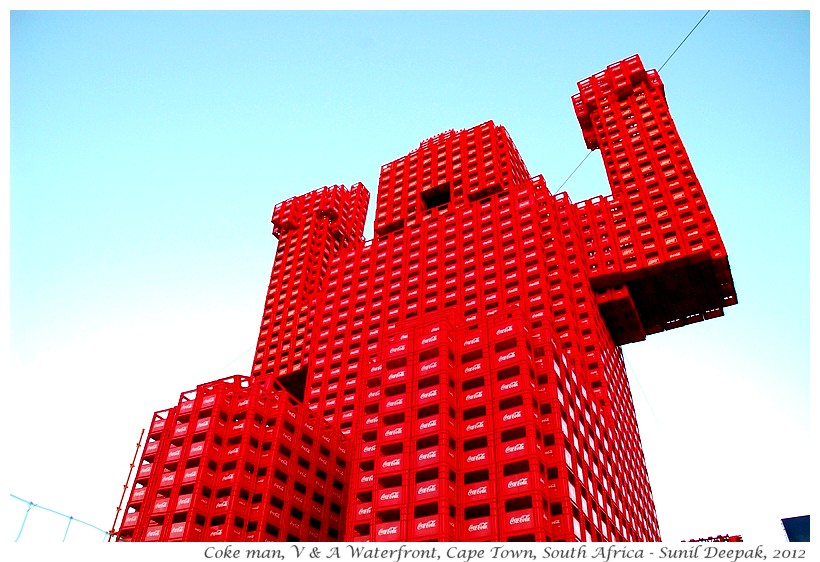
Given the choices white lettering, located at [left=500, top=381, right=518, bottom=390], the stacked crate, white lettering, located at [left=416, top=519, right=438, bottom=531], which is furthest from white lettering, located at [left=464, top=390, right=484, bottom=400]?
the stacked crate

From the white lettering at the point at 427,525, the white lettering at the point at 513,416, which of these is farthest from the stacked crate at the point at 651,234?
the white lettering at the point at 427,525

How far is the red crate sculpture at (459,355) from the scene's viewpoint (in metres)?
63.5

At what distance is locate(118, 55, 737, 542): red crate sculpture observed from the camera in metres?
63.5

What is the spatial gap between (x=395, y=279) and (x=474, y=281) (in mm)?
16799

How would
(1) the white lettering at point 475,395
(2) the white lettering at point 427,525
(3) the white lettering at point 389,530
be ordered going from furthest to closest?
(1) the white lettering at point 475,395
(3) the white lettering at point 389,530
(2) the white lettering at point 427,525

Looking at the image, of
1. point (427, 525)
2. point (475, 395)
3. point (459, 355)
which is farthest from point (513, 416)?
point (427, 525)

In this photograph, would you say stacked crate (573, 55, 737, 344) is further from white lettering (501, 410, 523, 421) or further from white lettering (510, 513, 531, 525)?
white lettering (510, 513, 531, 525)

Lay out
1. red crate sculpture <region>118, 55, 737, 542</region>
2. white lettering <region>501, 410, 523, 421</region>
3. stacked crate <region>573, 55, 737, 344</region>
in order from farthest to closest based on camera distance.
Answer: stacked crate <region>573, 55, 737, 344</region> < white lettering <region>501, 410, 523, 421</region> < red crate sculpture <region>118, 55, 737, 542</region>

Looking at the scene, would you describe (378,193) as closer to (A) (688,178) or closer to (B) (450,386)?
(A) (688,178)

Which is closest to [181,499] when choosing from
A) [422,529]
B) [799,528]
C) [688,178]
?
[422,529]

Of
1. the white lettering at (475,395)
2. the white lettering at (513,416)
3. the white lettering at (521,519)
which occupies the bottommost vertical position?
the white lettering at (521,519)

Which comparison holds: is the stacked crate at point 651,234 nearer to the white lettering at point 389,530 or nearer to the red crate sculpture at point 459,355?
the red crate sculpture at point 459,355

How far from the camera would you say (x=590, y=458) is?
71812mm

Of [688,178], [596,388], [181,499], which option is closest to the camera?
[181,499]
